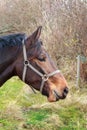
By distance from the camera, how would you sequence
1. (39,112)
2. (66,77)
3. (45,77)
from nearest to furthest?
(45,77)
(39,112)
(66,77)

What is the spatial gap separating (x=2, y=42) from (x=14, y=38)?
132 mm

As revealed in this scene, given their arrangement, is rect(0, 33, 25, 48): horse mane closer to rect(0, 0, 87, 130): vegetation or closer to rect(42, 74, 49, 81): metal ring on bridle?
rect(42, 74, 49, 81): metal ring on bridle

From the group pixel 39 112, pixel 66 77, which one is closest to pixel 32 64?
pixel 39 112

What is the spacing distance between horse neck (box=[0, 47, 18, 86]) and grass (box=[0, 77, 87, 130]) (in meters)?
2.04

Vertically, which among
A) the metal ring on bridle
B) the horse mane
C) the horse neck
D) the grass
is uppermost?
the horse mane

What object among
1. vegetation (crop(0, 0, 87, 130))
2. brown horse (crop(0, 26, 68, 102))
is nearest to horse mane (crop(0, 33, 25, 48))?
brown horse (crop(0, 26, 68, 102))

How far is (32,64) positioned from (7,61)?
273 mm

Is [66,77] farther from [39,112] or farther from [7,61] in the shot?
[7,61]

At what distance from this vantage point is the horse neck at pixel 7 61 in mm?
3611

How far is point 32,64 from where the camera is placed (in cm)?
357

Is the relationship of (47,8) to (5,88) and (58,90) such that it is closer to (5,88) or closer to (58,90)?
(5,88)

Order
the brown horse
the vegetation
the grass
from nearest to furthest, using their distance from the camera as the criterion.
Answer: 1. the brown horse
2. the grass
3. the vegetation

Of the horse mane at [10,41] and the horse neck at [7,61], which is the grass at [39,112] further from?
the horse mane at [10,41]

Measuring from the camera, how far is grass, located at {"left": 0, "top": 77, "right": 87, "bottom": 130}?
220 inches
